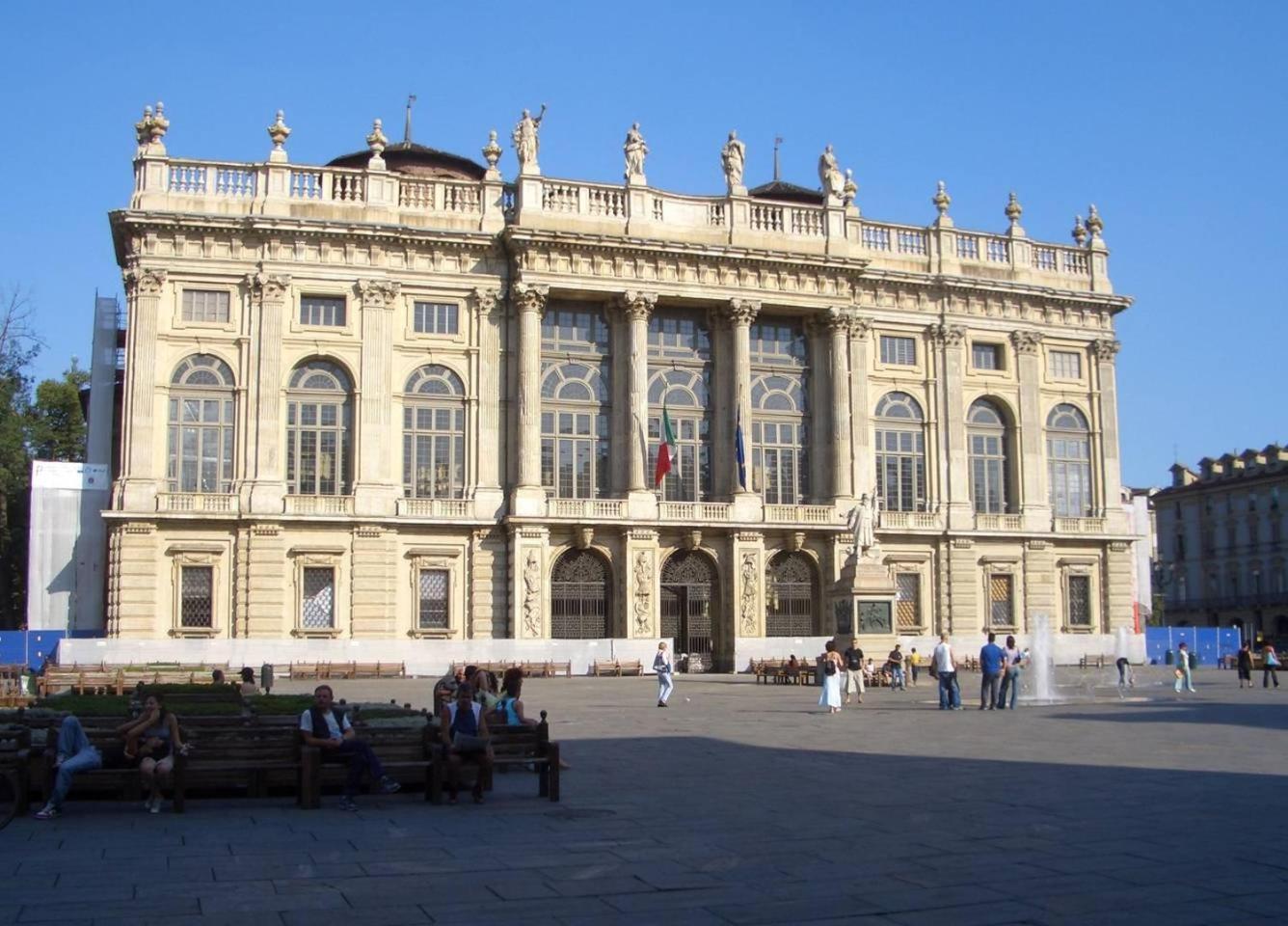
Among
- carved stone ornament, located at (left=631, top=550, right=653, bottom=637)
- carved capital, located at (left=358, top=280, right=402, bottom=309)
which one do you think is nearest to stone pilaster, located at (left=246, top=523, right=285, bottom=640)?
carved capital, located at (left=358, top=280, right=402, bottom=309)

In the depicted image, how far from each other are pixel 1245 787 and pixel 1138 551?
6624 centimetres

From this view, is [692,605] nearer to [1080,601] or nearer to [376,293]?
[376,293]

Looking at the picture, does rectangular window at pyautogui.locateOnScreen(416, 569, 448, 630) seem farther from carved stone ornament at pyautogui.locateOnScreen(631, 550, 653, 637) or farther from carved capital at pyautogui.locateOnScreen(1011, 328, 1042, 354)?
carved capital at pyautogui.locateOnScreen(1011, 328, 1042, 354)

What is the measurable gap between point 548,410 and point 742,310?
327 inches

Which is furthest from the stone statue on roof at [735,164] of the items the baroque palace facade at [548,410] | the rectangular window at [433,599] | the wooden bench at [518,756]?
the wooden bench at [518,756]

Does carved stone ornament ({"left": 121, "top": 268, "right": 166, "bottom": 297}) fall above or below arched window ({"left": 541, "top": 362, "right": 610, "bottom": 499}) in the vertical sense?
above

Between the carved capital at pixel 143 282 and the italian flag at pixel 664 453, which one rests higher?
the carved capital at pixel 143 282

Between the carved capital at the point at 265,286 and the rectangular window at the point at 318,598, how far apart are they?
379 inches

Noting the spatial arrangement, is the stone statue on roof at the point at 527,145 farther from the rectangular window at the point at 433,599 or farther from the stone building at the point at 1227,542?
the stone building at the point at 1227,542

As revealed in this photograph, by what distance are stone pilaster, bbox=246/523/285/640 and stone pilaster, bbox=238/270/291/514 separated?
2.98ft

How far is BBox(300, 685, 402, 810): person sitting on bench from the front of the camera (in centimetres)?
1421

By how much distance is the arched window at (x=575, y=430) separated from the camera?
48.8 metres

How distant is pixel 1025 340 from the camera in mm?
55344

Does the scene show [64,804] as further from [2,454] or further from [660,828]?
[2,454]
